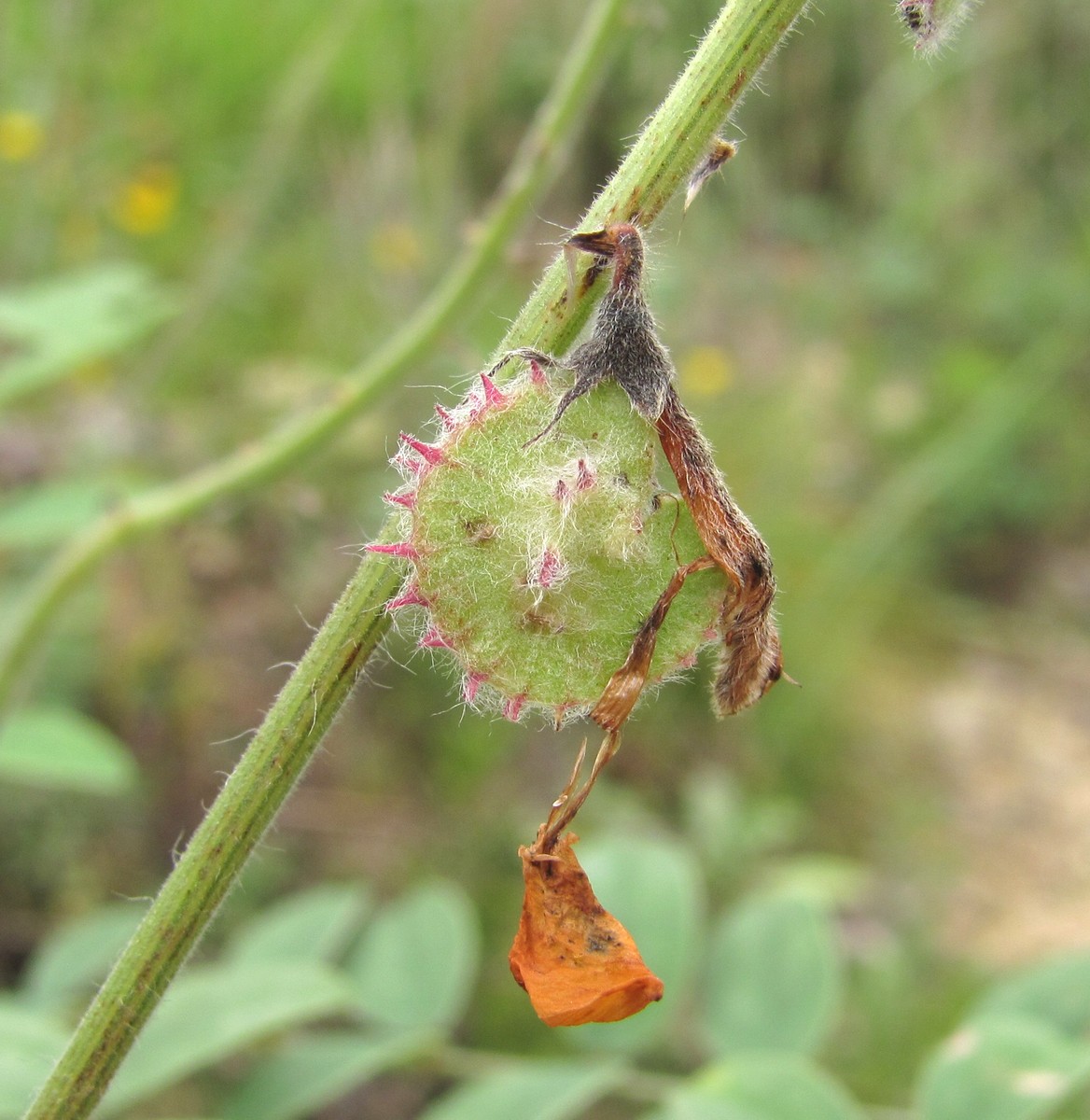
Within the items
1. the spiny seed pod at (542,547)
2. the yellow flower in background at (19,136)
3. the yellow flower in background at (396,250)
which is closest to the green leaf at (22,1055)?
the spiny seed pod at (542,547)

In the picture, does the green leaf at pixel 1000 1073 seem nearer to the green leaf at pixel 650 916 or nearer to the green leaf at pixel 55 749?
the green leaf at pixel 650 916

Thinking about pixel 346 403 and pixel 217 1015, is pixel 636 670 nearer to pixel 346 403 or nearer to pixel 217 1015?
pixel 217 1015

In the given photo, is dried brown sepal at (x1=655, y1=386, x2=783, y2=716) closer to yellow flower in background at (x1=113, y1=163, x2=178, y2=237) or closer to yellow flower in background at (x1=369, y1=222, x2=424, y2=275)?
yellow flower in background at (x1=369, y1=222, x2=424, y2=275)

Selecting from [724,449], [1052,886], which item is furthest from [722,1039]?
[724,449]

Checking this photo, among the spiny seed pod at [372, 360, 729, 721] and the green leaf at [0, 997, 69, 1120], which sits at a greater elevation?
the spiny seed pod at [372, 360, 729, 721]

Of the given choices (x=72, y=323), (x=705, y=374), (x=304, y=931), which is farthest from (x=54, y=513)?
(x=705, y=374)

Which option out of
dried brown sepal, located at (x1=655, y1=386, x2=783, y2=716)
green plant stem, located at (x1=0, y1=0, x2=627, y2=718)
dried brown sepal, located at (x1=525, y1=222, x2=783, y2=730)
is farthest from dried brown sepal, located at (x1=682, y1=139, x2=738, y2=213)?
green plant stem, located at (x1=0, y1=0, x2=627, y2=718)
